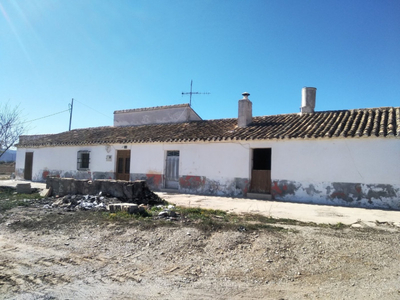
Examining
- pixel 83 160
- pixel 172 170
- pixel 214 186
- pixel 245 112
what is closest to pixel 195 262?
pixel 214 186

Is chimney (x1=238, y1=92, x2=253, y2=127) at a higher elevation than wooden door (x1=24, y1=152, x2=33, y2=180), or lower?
higher

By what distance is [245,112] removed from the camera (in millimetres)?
14773

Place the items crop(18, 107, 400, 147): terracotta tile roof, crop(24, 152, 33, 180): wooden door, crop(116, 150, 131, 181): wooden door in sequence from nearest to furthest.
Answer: crop(18, 107, 400, 147): terracotta tile roof, crop(116, 150, 131, 181): wooden door, crop(24, 152, 33, 180): wooden door

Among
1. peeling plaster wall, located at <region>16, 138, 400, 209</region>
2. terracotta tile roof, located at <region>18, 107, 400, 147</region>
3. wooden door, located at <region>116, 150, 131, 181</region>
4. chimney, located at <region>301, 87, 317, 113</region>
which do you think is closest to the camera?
peeling plaster wall, located at <region>16, 138, 400, 209</region>

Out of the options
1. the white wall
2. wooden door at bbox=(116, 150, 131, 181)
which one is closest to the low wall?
the white wall

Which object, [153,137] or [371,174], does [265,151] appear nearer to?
[371,174]

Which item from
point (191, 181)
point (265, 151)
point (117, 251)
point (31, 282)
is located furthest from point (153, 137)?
point (31, 282)

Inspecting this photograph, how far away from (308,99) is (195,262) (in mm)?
12253

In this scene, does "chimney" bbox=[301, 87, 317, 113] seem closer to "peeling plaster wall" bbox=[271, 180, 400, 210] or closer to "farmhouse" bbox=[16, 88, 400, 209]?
"farmhouse" bbox=[16, 88, 400, 209]

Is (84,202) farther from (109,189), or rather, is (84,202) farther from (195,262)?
(195,262)

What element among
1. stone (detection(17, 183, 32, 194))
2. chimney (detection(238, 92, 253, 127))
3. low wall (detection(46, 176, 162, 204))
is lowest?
stone (detection(17, 183, 32, 194))

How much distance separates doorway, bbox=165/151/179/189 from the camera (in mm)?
14603

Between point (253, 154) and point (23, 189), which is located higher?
point (253, 154)

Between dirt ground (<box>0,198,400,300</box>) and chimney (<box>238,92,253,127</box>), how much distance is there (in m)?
8.89
